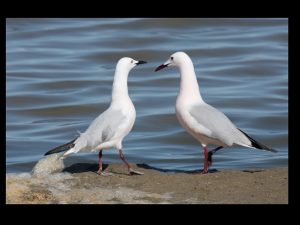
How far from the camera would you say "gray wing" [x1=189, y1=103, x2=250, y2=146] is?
9.41 meters

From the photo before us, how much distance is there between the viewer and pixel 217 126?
9.43 metres

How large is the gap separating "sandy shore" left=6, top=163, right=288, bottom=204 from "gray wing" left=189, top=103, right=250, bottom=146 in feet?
1.15

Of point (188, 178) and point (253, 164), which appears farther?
point (253, 164)

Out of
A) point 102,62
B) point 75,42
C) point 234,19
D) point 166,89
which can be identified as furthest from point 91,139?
point 234,19

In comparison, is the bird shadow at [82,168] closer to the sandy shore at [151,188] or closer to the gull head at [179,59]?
the sandy shore at [151,188]

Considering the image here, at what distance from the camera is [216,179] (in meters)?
8.90

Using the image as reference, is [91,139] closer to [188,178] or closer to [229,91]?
[188,178]

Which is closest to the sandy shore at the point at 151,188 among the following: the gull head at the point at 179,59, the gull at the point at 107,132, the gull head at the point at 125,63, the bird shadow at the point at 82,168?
the bird shadow at the point at 82,168

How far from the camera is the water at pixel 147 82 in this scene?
13.5m

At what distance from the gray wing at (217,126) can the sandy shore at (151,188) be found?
1.15 ft

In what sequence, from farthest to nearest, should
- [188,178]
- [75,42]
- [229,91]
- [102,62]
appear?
1. [75,42]
2. [102,62]
3. [229,91]
4. [188,178]

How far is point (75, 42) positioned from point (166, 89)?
14.9 ft

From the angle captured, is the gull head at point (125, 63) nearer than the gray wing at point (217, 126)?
No

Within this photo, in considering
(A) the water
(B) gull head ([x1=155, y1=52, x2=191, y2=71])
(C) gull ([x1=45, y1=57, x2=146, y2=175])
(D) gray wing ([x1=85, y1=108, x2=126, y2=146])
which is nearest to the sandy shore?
(C) gull ([x1=45, y1=57, x2=146, y2=175])
